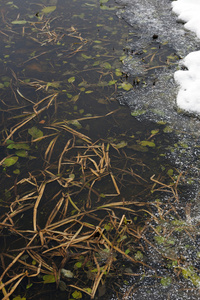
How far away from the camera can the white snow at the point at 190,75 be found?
96.4 inches

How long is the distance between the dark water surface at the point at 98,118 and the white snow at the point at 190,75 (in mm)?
210

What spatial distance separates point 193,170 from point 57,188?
41.4 inches

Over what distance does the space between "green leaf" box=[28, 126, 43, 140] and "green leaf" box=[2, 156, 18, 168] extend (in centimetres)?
26

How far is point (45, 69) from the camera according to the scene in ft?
9.64

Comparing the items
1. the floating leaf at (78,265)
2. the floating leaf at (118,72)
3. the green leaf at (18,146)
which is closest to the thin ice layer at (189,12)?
the floating leaf at (118,72)

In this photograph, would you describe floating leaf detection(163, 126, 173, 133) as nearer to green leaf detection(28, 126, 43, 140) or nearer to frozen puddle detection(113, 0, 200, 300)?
frozen puddle detection(113, 0, 200, 300)

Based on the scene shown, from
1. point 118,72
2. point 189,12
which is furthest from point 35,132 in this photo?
point 189,12

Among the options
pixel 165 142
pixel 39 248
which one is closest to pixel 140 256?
pixel 39 248

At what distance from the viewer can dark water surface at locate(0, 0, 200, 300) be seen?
1.55 m

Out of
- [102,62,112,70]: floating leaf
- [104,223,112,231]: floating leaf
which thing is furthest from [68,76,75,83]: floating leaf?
[104,223,112,231]: floating leaf

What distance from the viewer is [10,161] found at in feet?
6.99

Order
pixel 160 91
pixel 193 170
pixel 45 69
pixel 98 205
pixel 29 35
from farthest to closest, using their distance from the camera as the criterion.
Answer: pixel 29 35 < pixel 45 69 < pixel 160 91 < pixel 193 170 < pixel 98 205

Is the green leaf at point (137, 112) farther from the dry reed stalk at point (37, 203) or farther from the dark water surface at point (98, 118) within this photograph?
the dry reed stalk at point (37, 203)

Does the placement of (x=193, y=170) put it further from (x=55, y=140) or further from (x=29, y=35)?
Answer: (x=29, y=35)
